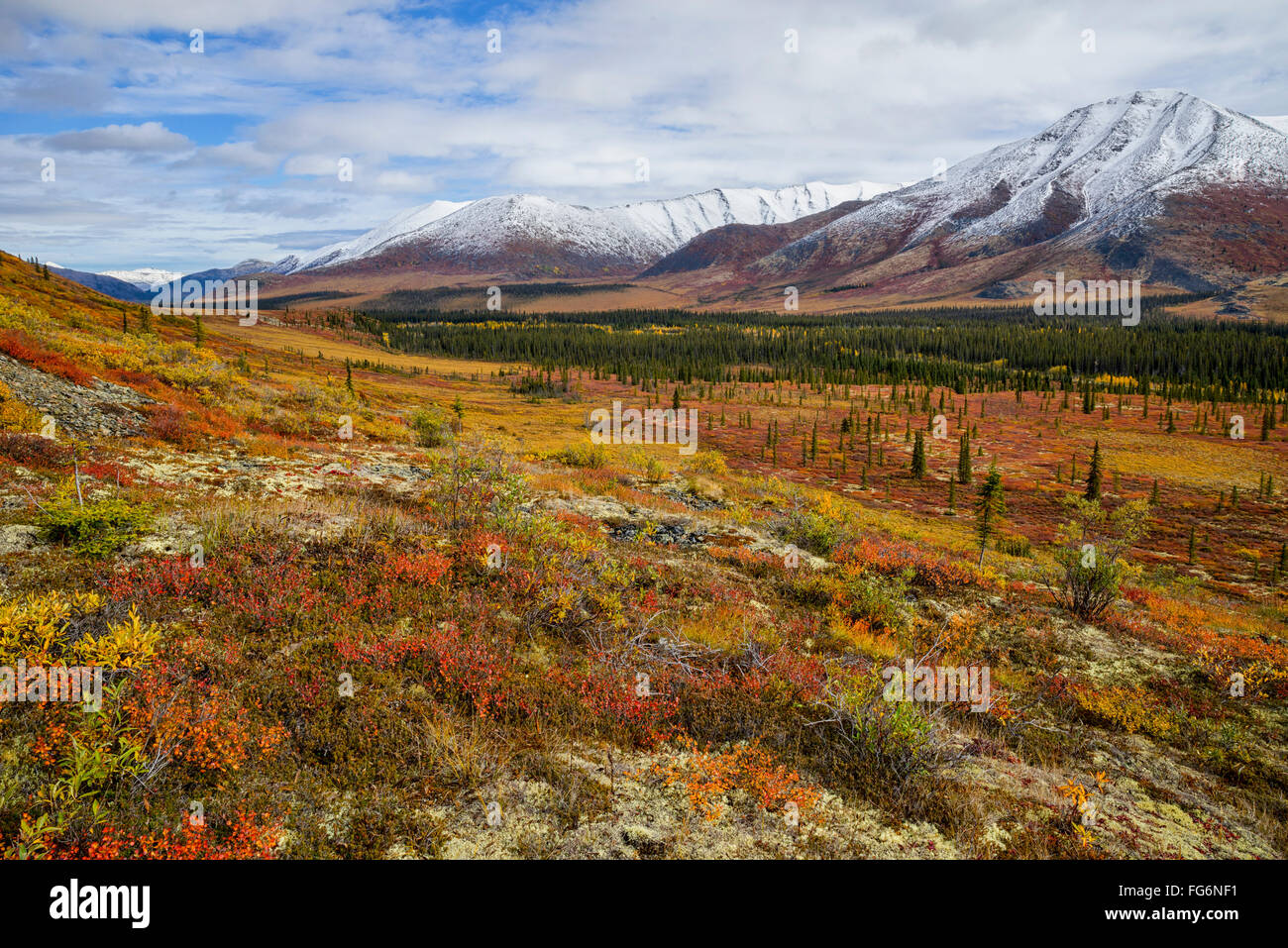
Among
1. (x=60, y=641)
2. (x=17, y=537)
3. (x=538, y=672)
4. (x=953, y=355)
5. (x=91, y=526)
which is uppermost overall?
(x=953, y=355)

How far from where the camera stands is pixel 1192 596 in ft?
65.1

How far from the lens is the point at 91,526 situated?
8062 millimetres

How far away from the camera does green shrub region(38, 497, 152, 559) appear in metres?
7.78

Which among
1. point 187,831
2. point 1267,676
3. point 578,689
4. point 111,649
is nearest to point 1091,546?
point 1267,676

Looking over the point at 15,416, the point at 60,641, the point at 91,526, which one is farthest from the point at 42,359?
the point at 60,641

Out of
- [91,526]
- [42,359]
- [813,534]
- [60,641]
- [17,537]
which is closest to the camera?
[60,641]

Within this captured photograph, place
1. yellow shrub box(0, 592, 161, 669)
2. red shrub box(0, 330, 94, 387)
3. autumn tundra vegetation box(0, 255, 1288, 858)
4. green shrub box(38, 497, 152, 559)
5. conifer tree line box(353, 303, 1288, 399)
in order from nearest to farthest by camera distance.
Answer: autumn tundra vegetation box(0, 255, 1288, 858) < yellow shrub box(0, 592, 161, 669) < green shrub box(38, 497, 152, 559) < red shrub box(0, 330, 94, 387) < conifer tree line box(353, 303, 1288, 399)

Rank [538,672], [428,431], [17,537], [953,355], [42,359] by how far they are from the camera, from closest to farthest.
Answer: [538,672] → [17,537] → [42,359] → [428,431] → [953,355]

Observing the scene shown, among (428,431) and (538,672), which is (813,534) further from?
(428,431)

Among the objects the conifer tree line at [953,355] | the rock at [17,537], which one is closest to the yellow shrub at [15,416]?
the rock at [17,537]

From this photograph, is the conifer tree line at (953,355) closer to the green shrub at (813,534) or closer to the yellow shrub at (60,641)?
the green shrub at (813,534)

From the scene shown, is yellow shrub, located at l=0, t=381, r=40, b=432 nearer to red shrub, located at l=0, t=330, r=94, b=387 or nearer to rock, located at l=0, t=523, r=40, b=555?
red shrub, located at l=0, t=330, r=94, b=387

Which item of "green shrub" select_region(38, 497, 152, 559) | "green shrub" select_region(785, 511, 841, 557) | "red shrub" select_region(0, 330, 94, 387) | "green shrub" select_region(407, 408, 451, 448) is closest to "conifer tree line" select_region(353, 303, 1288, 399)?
"green shrub" select_region(407, 408, 451, 448)

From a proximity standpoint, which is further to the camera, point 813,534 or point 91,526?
point 813,534
